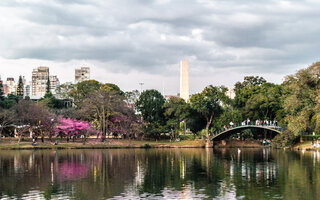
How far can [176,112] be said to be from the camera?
9212 cm

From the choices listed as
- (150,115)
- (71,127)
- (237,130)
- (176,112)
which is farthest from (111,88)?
(237,130)

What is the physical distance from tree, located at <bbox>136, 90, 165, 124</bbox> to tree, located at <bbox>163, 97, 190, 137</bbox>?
2058mm

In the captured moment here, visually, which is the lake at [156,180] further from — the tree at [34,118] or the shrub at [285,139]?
the tree at [34,118]

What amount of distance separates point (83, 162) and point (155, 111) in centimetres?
4386

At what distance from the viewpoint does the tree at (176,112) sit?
9219 centimetres

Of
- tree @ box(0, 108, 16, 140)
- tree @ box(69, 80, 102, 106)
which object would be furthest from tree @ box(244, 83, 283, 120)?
tree @ box(0, 108, 16, 140)

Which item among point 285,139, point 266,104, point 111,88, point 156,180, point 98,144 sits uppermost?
point 111,88

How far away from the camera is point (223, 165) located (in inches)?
2025

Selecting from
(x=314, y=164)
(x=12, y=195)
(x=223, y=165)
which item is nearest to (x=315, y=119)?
(x=314, y=164)

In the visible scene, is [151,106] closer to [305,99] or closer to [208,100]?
[208,100]

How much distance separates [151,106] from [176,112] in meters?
7.14

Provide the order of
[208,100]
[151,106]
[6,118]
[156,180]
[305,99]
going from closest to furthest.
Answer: [156,180] < [305,99] < [6,118] < [208,100] < [151,106]

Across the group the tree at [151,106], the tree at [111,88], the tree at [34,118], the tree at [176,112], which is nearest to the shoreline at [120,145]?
the tree at [34,118]

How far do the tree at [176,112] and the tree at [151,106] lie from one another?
206 cm
